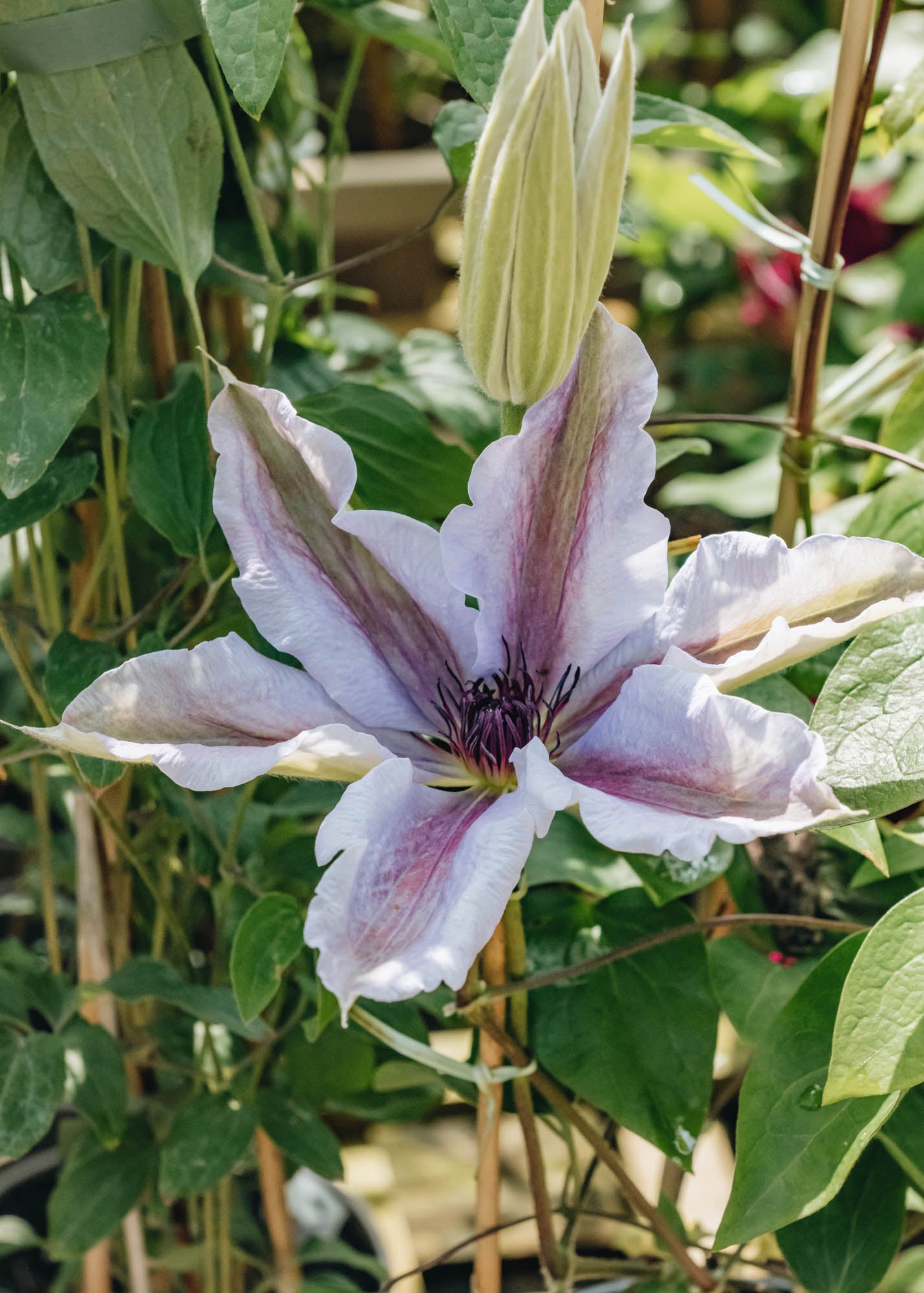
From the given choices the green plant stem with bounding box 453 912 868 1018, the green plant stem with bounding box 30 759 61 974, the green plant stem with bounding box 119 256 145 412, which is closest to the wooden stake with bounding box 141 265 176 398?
the green plant stem with bounding box 119 256 145 412

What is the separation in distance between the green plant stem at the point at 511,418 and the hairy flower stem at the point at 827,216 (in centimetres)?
20

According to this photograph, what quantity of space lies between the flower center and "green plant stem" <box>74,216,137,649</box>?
8.2 inches

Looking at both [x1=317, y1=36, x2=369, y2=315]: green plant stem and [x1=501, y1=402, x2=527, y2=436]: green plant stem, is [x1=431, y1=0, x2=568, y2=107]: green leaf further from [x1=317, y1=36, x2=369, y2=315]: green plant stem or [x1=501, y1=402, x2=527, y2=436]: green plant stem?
[x1=317, y1=36, x2=369, y2=315]: green plant stem

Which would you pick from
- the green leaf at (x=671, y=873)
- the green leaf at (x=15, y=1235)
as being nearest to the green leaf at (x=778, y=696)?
the green leaf at (x=671, y=873)

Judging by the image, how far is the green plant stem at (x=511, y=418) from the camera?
1.35 feet

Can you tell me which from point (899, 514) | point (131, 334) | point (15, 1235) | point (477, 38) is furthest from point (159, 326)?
point (15, 1235)

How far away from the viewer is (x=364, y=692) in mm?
441

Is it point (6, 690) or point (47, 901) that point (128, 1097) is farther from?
point (6, 690)

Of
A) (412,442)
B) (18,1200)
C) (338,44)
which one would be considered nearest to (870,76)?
(412,442)

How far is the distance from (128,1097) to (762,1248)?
393mm

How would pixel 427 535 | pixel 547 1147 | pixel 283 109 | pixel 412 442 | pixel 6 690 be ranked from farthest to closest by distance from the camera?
pixel 547 1147, pixel 6 690, pixel 283 109, pixel 412 442, pixel 427 535

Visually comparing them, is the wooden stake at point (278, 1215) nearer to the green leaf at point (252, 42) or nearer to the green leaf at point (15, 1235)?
the green leaf at point (15, 1235)

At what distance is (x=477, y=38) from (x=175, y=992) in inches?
18.0

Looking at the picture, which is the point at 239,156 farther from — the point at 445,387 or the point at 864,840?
the point at 864,840
